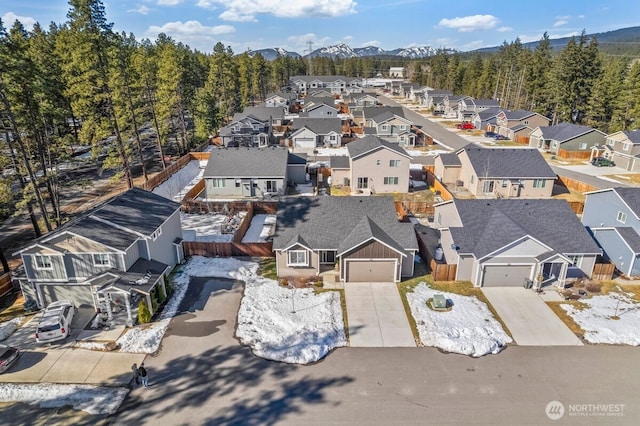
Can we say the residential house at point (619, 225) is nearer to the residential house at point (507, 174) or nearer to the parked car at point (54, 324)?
the residential house at point (507, 174)

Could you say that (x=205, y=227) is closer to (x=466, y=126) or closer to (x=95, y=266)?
(x=95, y=266)

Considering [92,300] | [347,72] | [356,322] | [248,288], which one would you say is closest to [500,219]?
[356,322]

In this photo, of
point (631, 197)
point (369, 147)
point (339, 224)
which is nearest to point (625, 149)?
point (631, 197)

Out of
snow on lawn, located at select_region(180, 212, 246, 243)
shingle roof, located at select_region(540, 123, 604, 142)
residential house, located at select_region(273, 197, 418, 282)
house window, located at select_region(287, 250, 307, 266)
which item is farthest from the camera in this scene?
shingle roof, located at select_region(540, 123, 604, 142)

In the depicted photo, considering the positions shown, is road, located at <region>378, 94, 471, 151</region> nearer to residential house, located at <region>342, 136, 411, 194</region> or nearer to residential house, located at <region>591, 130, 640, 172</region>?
residential house, located at <region>591, 130, 640, 172</region>

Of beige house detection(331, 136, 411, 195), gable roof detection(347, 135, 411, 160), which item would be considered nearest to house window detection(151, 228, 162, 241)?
beige house detection(331, 136, 411, 195)

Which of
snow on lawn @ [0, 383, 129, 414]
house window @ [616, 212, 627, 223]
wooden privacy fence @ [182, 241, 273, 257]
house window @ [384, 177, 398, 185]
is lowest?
snow on lawn @ [0, 383, 129, 414]
